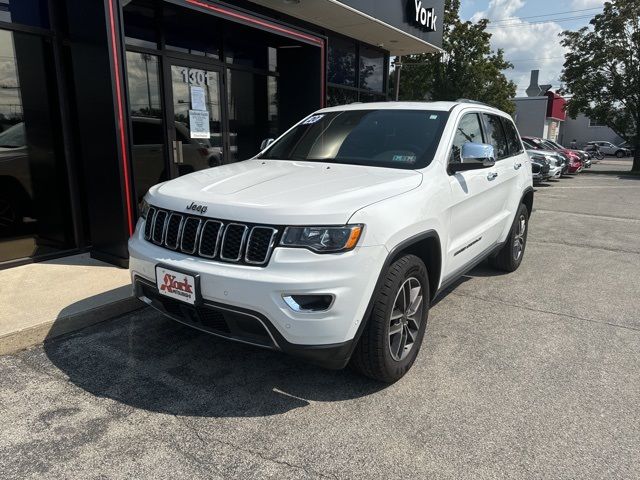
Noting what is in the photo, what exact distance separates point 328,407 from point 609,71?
2852 cm

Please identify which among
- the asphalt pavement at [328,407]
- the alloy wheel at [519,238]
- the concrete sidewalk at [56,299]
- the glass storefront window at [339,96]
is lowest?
the asphalt pavement at [328,407]

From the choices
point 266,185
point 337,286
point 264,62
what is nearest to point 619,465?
point 337,286

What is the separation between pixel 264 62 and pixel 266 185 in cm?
610

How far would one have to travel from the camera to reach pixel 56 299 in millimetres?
4184

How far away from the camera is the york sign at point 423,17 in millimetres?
10780

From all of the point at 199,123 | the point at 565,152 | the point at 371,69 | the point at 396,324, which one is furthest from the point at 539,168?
the point at 396,324

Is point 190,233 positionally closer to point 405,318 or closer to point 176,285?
point 176,285

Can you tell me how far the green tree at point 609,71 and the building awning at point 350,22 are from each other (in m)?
17.2

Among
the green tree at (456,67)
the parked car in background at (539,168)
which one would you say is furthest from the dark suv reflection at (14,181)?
the green tree at (456,67)

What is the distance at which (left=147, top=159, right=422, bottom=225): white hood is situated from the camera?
261cm

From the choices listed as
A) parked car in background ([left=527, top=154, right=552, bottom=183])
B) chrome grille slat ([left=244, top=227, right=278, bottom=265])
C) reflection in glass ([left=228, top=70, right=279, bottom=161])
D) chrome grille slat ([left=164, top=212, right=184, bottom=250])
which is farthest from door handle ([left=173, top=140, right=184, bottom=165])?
parked car in background ([left=527, top=154, right=552, bottom=183])

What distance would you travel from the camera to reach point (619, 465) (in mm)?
2410

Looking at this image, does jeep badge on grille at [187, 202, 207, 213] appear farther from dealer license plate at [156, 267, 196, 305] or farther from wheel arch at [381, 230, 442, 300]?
wheel arch at [381, 230, 442, 300]

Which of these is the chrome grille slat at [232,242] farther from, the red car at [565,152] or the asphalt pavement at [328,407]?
the red car at [565,152]
